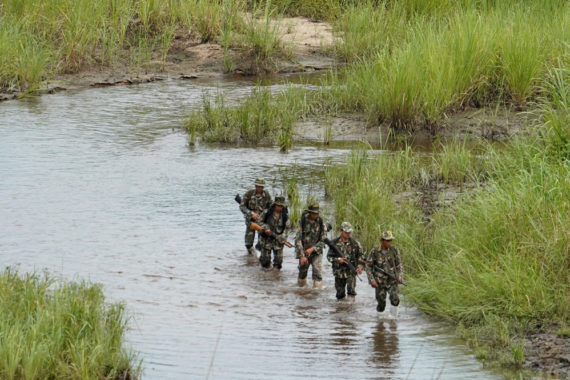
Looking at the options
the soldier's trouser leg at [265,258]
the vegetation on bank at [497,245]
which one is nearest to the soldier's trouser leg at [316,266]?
the soldier's trouser leg at [265,258]

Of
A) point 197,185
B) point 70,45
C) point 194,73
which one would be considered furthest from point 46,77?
point 197,185

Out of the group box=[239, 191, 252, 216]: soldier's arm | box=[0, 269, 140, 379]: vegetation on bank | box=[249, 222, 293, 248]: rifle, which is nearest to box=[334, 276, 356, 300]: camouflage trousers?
box=[249, 222, 293, 248]: rifle

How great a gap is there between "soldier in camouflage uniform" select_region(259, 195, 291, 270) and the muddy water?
0.52ft

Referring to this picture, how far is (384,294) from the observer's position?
904 centimetres

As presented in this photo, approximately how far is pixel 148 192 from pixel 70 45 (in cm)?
827

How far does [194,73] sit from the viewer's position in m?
21.6

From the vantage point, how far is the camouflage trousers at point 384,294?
29.3 ft

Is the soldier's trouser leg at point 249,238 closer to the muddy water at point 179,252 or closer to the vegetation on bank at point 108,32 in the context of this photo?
the muddy water at point 179,252

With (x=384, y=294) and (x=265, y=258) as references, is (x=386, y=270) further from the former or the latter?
(x=265, y=258)

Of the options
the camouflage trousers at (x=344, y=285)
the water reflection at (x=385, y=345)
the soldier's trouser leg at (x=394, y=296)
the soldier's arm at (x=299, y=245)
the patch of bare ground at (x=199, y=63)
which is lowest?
the water reflection at (x=385, y=345)

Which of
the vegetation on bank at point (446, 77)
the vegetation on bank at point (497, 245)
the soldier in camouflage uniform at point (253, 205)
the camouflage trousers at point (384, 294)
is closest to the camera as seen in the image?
the vegetation on bank at point (497, 245)

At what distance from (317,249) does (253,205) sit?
5.17 feet

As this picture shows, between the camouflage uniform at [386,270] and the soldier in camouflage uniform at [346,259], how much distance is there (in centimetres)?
35

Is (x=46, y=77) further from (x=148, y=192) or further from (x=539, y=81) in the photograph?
(x=539, y=81)
